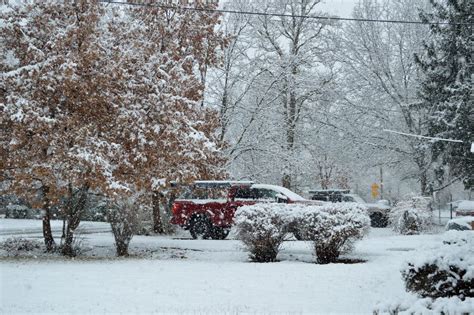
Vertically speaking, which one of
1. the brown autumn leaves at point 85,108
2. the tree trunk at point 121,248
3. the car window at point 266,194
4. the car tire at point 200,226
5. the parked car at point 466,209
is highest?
the brown autumn leaves at point 85,108

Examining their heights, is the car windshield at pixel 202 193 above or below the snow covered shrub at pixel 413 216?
above

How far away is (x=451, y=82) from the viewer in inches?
A: 1076

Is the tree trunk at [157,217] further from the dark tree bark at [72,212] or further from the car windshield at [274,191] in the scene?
the dark tree bark at [72,212]

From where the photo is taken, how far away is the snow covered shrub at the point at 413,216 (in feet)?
72.9

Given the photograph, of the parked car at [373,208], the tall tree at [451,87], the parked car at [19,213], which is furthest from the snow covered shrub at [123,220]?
the parked car at [19,213]

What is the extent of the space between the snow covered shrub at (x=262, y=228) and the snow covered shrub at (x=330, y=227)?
0.50 meters

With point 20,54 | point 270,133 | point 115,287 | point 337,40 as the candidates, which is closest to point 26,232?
point 20,54

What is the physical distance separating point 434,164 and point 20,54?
22.8m

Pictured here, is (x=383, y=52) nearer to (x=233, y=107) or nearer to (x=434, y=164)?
(x=434, y=164)

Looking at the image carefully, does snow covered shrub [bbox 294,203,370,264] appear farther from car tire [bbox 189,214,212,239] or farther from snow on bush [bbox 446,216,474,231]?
car tire [bbox 189,214,212,239]

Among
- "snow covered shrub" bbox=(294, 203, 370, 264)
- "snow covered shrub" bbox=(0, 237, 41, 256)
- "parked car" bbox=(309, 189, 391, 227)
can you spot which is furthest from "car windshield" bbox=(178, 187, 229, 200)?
"parked car" bbox=(309, 189, 391, 227)

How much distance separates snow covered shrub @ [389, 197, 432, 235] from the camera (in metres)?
22.2

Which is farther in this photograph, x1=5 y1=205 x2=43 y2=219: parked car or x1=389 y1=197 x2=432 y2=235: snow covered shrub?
x1=5 y1=205 x2=43 y2=219: parked car

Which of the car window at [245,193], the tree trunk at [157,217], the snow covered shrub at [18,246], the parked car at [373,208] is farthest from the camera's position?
the parked car at [373,208]
